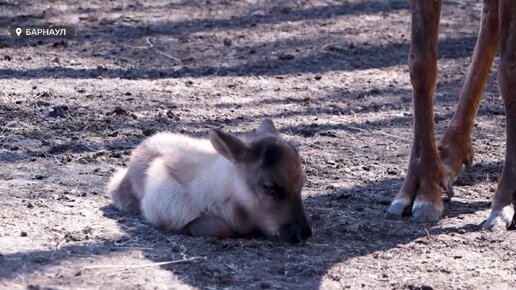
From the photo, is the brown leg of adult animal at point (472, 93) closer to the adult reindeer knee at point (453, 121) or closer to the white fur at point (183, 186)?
the adult reindeer knee at point (453, 121)

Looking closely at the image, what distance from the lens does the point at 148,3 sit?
1159 centimetres

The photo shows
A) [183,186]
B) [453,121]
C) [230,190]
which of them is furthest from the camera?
[453,121]

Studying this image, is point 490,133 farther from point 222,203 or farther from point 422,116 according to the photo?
point 222,203

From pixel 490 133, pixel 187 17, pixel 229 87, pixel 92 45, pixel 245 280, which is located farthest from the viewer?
pixel 187 17

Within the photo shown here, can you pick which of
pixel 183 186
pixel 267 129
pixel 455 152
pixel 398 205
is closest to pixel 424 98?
pixel 398 205

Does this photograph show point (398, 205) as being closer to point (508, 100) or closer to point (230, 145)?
point (508, 100)

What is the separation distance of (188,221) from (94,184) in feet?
3.54

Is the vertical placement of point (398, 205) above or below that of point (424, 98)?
below

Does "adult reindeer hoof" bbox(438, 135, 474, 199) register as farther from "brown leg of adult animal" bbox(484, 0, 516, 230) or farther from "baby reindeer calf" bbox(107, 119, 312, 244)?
"baby reindeer calf" bbox(107, 119, 312, 244)

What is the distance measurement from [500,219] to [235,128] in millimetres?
2432

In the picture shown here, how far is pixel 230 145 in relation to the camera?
561 cm

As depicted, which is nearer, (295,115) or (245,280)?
(245,280)

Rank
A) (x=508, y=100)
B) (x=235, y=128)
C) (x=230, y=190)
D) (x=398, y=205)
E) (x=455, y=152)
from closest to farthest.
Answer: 1. (x=230, y=190)
2. (x=508, y=100)
3. (x=398, y=205)
4. (x=455, y=152)
5. (x=235, y=128)

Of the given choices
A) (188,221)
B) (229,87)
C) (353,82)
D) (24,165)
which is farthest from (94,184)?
(353,82)
